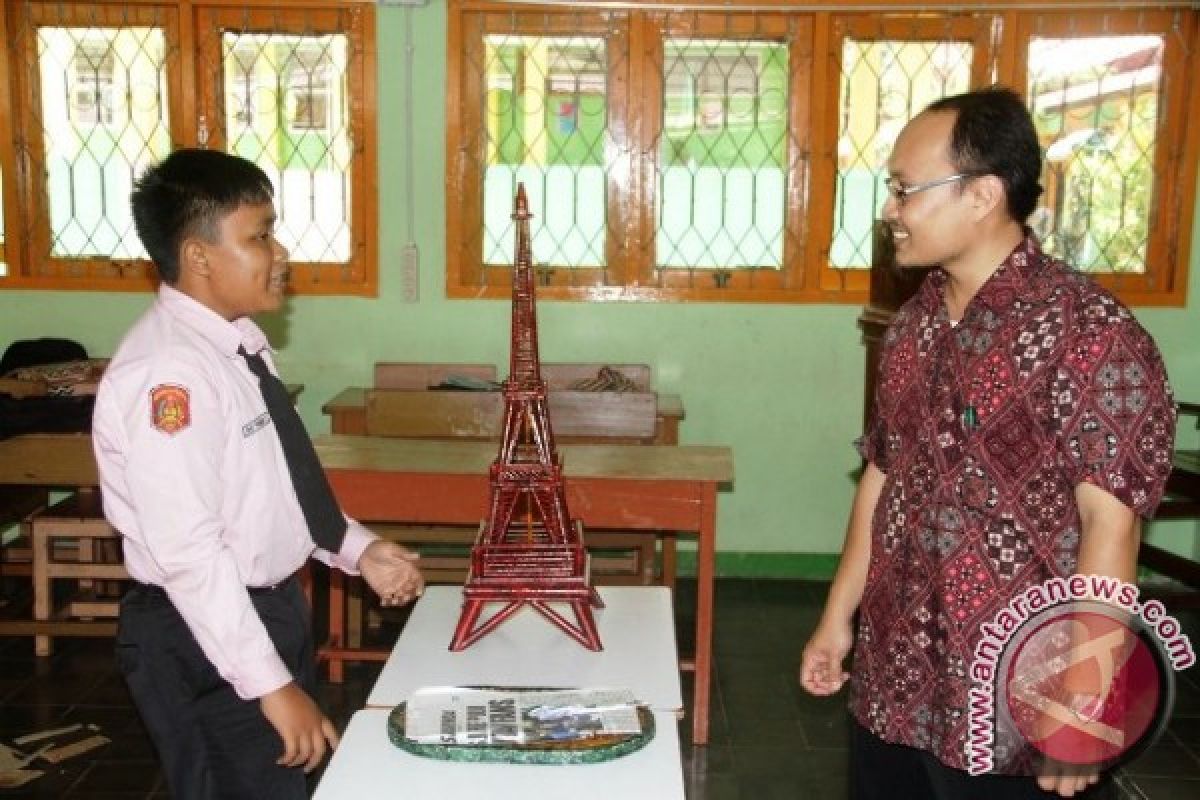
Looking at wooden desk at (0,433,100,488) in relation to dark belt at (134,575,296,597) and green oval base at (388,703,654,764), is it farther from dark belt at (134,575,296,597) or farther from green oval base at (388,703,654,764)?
green oval base at (388,703,654,764)

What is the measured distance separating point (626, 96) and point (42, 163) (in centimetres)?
249

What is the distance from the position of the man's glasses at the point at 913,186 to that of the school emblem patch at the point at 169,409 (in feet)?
3.53

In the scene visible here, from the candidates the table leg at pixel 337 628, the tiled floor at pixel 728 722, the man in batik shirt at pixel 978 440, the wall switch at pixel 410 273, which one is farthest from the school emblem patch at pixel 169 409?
the wall switch at pixel 410 273

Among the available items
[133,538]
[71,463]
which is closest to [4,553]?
[71,463]

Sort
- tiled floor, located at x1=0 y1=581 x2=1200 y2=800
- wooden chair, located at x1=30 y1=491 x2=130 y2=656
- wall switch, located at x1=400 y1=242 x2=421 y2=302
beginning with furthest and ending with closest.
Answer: wall switch, located at x1=400 y1=242 x2=421 y2=302, wooden chair, located at x1=30 y1=491 x2=130 y2=656, tiled floor, located at x1=0 y1=581 x2=1200 y2=800

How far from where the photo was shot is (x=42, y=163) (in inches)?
193

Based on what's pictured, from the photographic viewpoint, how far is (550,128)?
4879 mm

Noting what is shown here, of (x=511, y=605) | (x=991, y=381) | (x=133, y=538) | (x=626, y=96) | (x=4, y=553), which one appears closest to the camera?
(x=991, y=381)

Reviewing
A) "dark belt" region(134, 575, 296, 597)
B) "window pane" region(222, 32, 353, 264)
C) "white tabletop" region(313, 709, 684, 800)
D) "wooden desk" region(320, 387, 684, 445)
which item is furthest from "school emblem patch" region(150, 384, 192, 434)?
"window pane" region(222, 32, 353, 264)

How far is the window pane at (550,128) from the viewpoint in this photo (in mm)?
4848

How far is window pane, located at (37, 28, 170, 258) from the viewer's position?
483 centimetres

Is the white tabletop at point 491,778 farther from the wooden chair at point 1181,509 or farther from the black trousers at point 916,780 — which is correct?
the wooden chair at point 1181,509

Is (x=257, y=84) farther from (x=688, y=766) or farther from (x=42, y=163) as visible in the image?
(x=688, y=766)

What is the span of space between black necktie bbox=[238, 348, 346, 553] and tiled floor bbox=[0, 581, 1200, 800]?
156cm
